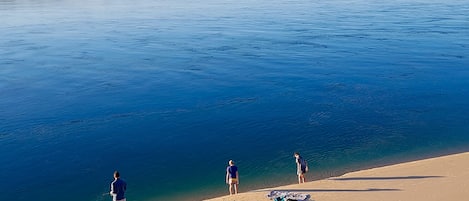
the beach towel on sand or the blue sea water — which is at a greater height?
the blue sea water

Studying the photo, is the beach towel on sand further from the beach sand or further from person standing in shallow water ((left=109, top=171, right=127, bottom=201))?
person standing in shallow water ((left=109, top=171, right=127, bottom=201))

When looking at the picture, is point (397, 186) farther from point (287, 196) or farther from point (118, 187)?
point (118, 187)

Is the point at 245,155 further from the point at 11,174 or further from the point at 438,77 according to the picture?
the point at 438,77

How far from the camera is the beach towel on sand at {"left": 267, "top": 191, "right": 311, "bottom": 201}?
2091 centimetres

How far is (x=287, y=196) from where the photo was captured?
2120 centimetres

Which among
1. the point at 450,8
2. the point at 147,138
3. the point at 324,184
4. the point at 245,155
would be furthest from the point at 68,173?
the point at 450,8

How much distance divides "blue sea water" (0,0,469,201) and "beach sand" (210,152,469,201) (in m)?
3.39

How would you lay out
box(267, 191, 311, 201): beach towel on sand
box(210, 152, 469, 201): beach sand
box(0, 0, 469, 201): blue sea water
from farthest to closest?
1. box(0, 0, 469, 201): blue sea water
2. box(210, 152, 469, 201): beach sand
3. box(267, 191, 311, 201): beach towel on sand

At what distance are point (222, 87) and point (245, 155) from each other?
15.4 metres

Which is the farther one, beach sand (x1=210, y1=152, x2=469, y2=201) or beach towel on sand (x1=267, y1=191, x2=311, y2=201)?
beach sand (x1=210, y1=152, x2=469, y2=201)

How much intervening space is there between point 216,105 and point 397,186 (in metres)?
19.5

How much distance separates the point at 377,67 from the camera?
51.8m

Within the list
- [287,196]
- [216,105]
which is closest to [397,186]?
[287,196]

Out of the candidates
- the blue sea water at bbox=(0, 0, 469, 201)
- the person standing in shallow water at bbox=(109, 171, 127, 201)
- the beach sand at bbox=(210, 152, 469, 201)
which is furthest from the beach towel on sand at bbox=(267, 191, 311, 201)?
the person standing in shallow water at bbox=(109, 171, 127, 201)
